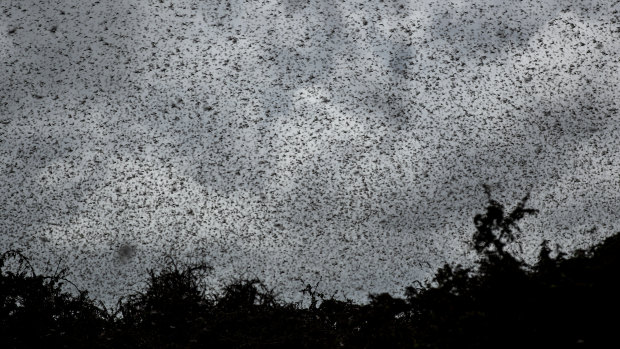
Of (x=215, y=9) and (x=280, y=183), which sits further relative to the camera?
(x=280, y=183)

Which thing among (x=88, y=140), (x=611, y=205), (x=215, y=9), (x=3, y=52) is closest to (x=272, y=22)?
(x=215, y=9)

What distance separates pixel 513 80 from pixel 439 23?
912 millimetres

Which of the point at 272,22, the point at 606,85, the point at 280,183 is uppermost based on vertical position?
the point at 272,22

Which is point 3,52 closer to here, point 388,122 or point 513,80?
point 388,122

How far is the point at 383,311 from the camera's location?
604 cm

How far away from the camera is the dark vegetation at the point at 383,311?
131 inches

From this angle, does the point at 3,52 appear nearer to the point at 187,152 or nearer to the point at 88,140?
the point at 88,140

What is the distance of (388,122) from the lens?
5539 millimetres

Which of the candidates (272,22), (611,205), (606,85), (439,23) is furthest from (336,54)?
(611,205)

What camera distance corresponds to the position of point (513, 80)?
17.8 feet

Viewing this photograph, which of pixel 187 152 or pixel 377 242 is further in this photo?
pixel 377 242

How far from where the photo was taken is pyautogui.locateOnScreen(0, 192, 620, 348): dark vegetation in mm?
3324

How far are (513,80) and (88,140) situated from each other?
4252mm

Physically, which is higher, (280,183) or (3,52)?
(3,52)
